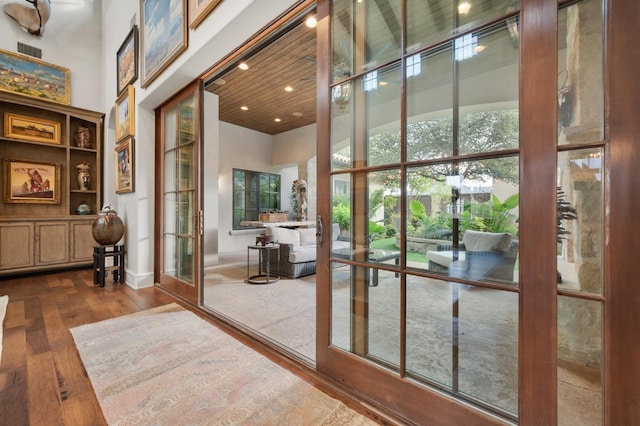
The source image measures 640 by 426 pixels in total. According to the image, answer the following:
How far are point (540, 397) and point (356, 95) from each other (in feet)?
5.22

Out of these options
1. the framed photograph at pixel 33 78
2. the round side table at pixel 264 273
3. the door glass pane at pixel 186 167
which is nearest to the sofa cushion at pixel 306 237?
the round side table at pixel 264 273

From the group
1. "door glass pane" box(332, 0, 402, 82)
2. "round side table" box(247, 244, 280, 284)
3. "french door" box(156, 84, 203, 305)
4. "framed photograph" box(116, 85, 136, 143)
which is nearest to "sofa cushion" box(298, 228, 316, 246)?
"round side table" box(247, 244, 280, 284)

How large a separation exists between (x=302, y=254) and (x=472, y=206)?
327 centimetres

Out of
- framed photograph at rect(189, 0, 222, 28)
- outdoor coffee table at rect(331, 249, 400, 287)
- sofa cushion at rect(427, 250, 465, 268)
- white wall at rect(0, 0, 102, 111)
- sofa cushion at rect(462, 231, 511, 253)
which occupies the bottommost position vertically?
outdoor coffee table at rect(331, 249, 400, 287)

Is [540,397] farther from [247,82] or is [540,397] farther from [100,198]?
[100,198]

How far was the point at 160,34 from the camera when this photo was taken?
2.89m

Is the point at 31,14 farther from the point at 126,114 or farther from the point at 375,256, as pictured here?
the point at 375,256

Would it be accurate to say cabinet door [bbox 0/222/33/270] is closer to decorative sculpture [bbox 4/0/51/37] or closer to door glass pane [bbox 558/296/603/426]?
decorative sculpture [bbox 4/0/51/37]

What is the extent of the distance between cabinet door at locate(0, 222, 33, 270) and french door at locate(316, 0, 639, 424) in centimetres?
496

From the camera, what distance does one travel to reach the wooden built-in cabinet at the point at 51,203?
12.9 ft

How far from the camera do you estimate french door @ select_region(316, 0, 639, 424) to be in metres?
0.91

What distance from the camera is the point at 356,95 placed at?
5.12 ft

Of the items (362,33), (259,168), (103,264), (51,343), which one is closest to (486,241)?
(362,33)

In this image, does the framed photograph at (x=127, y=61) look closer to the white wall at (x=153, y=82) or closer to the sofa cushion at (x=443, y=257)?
the white wall at (x=153, y=82)
